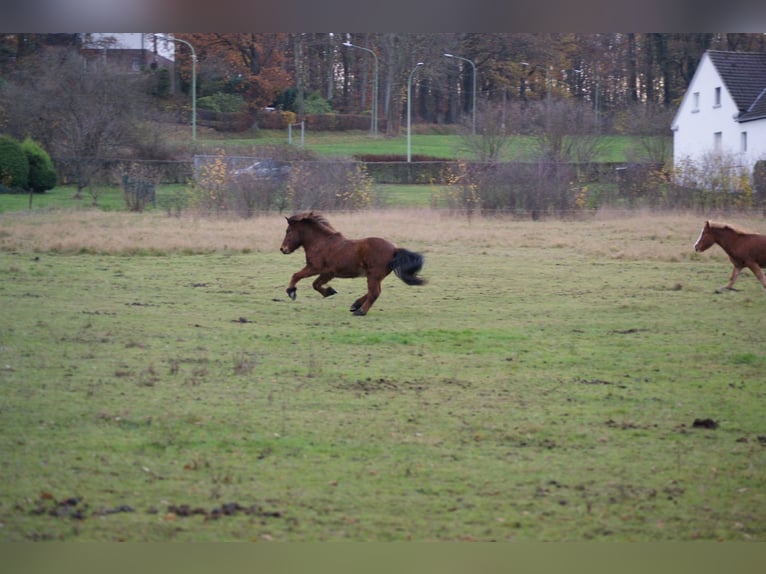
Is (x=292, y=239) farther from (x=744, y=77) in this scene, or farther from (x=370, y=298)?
(x=744, y=77)

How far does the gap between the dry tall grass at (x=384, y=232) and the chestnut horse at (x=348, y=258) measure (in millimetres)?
5829

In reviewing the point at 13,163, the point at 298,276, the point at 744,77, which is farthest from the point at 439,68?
the point at 298,276

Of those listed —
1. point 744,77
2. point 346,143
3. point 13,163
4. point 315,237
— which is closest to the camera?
point 315,237

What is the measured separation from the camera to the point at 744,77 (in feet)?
109

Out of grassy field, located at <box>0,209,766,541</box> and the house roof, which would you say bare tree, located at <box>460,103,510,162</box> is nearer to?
the house roof

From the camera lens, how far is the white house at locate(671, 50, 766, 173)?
106 ft

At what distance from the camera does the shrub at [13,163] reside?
31.5 metres

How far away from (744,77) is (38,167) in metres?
25.1

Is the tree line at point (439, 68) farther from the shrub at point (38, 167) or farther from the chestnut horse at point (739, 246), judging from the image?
the chestnut horse at point (739, 246)

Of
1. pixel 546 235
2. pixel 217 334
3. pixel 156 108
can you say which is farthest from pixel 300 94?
pixel 217 334

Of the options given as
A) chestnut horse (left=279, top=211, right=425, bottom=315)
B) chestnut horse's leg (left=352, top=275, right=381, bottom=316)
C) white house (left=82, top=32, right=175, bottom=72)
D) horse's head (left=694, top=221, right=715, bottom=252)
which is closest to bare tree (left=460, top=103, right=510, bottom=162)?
white house (left=82, top=32, right=175, bottom=72)

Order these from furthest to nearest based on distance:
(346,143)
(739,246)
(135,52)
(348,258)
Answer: (346,143), (135,52), (739,246), (348,258)

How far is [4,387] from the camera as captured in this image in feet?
25.5

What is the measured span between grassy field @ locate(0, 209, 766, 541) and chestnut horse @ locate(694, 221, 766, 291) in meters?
0.40
